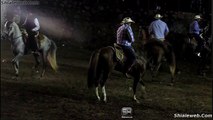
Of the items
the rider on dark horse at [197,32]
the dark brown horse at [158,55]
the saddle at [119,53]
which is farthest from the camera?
the rider on dark horse at [197,32]

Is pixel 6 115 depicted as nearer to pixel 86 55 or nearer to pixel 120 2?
pixel 86 55

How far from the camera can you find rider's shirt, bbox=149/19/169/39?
13070mm

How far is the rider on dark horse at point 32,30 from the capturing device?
10.9m

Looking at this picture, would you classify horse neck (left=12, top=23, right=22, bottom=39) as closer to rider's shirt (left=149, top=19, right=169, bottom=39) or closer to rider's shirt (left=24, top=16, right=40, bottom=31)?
rider's shirt (left=24, top=16, right=40, bottom=31)

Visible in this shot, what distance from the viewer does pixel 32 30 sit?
11359mm

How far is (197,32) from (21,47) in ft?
22.9

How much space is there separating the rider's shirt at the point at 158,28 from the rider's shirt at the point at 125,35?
46.9 inches

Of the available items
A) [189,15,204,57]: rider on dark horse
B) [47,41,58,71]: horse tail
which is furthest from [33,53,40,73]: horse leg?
[189,15,204,57]: rider on dark horse

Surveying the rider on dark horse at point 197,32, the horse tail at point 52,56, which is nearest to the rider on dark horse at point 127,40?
the horse tail at point 52,56

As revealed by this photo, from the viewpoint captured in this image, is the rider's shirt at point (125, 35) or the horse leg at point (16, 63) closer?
the horse leg at point (16, 63)

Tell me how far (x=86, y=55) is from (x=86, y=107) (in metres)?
1.52

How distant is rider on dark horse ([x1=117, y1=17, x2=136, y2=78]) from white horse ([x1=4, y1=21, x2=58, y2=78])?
156 centimetres

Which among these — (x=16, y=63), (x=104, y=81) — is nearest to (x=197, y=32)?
(x=104, y=81)

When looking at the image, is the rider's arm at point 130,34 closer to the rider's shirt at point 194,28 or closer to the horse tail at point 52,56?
the horse tail at point 52,56
